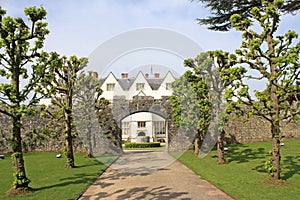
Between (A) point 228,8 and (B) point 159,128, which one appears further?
(B) point 159,128

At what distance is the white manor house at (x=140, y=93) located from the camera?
3800 cm

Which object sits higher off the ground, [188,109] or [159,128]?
[188,109]

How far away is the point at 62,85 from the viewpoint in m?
14.9

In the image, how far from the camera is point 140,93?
3906 centimetres

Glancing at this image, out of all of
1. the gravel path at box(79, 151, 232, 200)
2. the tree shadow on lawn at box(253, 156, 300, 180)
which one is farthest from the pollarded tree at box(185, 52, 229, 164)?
the gravel path at box(79, 151, 232, 200)

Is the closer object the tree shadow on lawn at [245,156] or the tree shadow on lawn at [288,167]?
the tree shadow on lawn at [288,167]

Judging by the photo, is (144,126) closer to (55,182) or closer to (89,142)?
(89,142)

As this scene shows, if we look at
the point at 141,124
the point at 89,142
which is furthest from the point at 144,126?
the point at 89,142

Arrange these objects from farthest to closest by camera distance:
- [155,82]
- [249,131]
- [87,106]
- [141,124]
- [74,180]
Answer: [155,82] → [141,124] → [249,131] → [87,106] → [74,180]

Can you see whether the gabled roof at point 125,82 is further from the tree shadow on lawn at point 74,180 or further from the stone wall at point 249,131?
the tree shadow on lawn at point 74,180

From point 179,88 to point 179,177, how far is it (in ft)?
35.3

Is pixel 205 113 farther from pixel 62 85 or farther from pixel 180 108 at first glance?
pixel 62 85

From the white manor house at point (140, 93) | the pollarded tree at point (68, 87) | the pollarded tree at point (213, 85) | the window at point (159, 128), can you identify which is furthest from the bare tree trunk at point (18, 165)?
the window at point (159, 128)

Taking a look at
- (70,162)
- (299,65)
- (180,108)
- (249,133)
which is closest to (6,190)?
(70,162)
